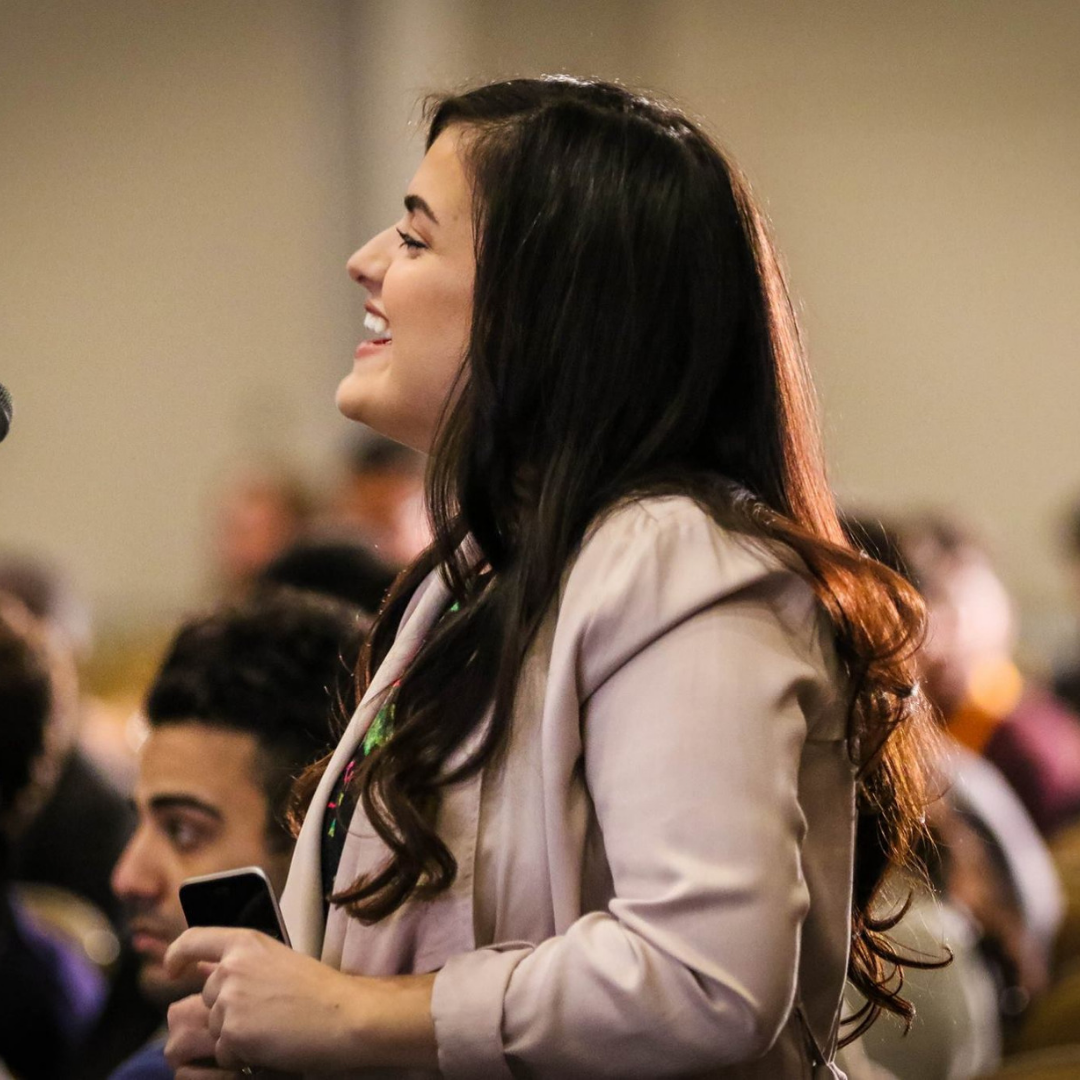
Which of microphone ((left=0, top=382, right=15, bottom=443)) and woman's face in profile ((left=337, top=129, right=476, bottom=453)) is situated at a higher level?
woman's face in profile ((left=337, top=129, right=476, bottom=453))

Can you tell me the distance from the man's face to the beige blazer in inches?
20.1

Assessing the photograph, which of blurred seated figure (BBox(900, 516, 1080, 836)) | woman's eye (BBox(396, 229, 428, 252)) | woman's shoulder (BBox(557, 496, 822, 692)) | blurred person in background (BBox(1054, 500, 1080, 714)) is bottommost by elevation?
blurred person in background (BBox(1054, 500, 1080, 714))

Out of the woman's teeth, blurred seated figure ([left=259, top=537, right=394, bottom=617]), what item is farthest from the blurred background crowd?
the woman's teeth

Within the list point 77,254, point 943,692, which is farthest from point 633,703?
point 77,254

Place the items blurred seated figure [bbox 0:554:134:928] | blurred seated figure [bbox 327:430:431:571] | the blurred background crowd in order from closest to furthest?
blurred seated figure [bbox 0:554:134:928], blurred seated figure [bbox 327:430:431:571], the blurred background crowd

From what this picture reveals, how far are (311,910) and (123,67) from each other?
22.7 ft

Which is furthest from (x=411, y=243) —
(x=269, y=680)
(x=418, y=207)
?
(x=269, y=680)

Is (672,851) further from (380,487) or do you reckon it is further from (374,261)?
(380,487)

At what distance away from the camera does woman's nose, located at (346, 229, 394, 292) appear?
1.36m

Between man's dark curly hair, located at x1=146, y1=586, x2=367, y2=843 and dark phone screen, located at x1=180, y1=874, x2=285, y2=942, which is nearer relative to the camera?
dark phone screen, located at x1=180, y1=874, x2=285, y2=942

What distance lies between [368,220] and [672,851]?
21.7ft

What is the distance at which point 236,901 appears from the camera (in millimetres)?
1259

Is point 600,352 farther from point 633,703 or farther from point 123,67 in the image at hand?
point 123,67

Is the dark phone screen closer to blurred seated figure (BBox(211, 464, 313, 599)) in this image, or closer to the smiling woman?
the smiling woman
